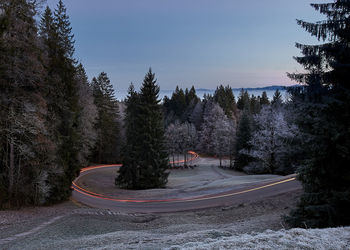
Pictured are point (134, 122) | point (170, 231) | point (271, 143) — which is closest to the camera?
point (170, 231)

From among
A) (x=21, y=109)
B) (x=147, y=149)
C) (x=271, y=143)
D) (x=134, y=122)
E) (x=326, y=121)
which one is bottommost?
(x=147, y=149)

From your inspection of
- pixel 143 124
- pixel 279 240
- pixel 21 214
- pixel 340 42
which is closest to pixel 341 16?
pixel 340 42

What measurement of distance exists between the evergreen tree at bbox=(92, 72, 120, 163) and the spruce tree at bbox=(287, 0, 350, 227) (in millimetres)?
41997

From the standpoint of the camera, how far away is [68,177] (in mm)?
18578

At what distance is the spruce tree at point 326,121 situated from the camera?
7043 millimetres

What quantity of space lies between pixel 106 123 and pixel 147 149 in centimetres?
2205

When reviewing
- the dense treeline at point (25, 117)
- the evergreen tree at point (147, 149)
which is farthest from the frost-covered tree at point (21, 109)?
the evergreen tree at point (147, 149)

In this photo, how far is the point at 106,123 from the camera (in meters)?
47.5

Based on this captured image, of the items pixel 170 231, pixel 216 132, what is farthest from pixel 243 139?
pixel 170 231

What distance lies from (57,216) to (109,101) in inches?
1622

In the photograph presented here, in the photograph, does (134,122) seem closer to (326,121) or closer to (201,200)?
(201,200)

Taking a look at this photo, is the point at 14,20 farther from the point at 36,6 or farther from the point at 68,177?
the point at 68,177

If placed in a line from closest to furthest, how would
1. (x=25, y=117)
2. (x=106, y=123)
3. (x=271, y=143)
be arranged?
1. (x=25, y=117)
2. (x=271, y=143)
3. (x=106, y=123)

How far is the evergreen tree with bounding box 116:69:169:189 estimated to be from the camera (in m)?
28.0
